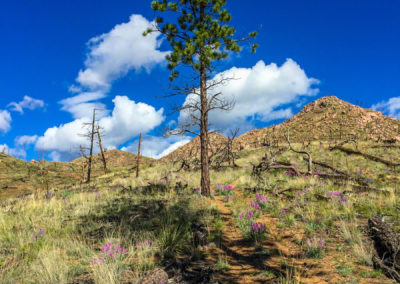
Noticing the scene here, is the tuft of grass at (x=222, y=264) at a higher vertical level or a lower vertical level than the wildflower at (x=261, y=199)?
lower

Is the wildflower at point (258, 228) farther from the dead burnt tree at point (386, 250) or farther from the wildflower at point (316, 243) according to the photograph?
the dead burnt tree at point (386, 250)

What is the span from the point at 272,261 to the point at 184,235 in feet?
7.23

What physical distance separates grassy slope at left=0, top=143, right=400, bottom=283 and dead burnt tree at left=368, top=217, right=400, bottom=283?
167 mm

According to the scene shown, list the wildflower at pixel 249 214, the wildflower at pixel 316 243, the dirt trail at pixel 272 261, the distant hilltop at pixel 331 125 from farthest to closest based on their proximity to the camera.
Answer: the distant hilltop at pixel 331 125 < the wildflower at pixel 249 214 < the wildflower at pixel 316 243 < the dirt trail at pixel 272 261

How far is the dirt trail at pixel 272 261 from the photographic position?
12.2 feet

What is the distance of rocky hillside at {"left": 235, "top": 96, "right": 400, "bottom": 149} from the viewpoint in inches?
1843

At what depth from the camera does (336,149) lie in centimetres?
2192

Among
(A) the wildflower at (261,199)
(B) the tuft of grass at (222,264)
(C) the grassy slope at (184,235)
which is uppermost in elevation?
(A) the wildflower at (261,199)

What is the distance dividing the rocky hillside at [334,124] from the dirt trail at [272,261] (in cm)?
3822

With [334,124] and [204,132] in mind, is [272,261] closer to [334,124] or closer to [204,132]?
[204,132]

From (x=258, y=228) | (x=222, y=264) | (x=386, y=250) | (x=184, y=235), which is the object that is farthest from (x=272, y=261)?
(x=184, y=235)

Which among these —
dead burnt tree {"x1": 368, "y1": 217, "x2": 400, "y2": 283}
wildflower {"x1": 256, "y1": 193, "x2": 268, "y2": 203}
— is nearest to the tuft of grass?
dead burnt tree {"x1": 368, "y1": 217, "x2": 400, "y2": 283}

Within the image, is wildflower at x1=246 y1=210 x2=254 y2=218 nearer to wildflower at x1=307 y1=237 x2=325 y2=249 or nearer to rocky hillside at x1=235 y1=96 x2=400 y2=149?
wildflower at x1=307 y1=237 x2=325 y2=249

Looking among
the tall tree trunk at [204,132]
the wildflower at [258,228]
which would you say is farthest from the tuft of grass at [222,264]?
the tall tree trunk at [204,132]
